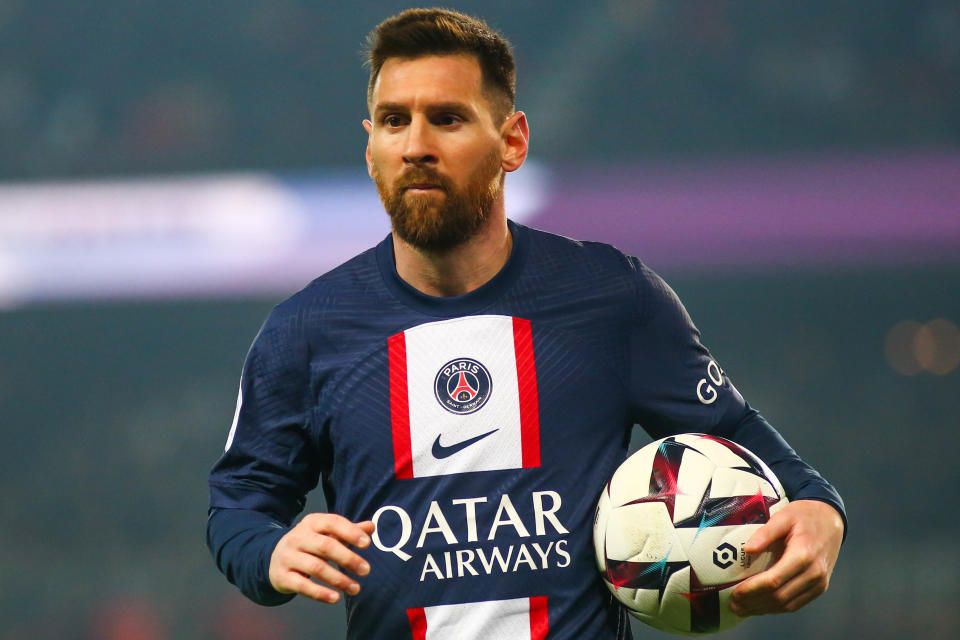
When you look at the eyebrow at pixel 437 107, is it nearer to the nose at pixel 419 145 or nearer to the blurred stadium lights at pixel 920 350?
the nose at pixel 419 145

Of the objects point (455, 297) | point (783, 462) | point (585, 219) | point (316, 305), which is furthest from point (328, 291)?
point (585, 219)

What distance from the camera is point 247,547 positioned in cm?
175

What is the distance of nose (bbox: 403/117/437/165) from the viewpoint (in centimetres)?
180

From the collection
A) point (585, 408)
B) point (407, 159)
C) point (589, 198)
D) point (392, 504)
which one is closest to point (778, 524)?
point (585, 408)

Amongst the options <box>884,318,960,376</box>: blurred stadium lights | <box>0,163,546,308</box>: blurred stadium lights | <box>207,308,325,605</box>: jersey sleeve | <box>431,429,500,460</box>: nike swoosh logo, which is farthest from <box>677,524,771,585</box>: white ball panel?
<box>884,318,960,376</box>: blurred stadium lights

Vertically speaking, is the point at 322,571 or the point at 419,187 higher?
the point at 419,187

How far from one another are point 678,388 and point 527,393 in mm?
280

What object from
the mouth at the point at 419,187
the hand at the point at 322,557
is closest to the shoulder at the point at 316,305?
the mouth at the point at 419,187

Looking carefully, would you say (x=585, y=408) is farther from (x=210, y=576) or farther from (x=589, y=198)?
(x=210, y=576)

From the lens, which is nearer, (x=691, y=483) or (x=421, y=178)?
(x=691, y=483)

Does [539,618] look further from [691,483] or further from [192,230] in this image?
[192,230]

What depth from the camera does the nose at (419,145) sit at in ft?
5.91

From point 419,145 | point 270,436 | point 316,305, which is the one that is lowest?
point 270,436

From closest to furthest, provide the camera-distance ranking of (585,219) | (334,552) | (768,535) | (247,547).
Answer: (334,552)
(768,535)
(247,547)
(585,219)
